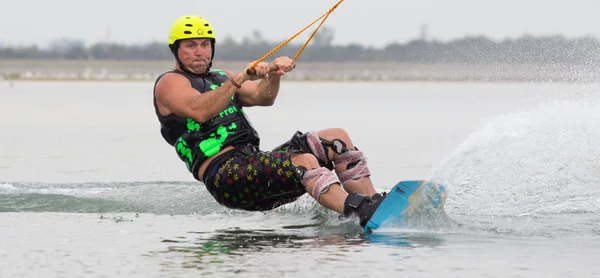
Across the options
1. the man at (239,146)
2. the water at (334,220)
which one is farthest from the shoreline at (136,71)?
the man at (239,146)

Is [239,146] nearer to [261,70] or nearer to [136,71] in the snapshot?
[261,70]

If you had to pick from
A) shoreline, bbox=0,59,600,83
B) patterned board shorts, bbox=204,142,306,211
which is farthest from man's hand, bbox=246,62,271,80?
shoreline, bbox=0,59,600,83

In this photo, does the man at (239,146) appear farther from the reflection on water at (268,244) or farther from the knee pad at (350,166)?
the reflection on water at (268,244)

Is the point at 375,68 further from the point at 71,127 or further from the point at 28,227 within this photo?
the point at 28,227

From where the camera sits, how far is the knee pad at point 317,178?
8.87 m

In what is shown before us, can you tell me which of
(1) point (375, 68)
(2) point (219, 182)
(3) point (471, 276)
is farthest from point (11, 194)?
(1) point (375, 68)

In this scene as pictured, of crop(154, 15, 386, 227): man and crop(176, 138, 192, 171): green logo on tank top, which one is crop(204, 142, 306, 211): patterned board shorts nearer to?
crop(154, 15, 386, 227): man

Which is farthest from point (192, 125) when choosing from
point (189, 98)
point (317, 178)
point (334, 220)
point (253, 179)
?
point (334, 220)

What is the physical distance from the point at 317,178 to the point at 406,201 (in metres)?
0.64

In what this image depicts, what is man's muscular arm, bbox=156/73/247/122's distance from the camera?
8.83 metres

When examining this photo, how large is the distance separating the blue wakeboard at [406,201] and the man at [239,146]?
2.5 inches

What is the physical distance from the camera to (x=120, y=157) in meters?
16.5

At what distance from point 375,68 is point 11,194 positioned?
267 feet

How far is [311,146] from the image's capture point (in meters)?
9.24
